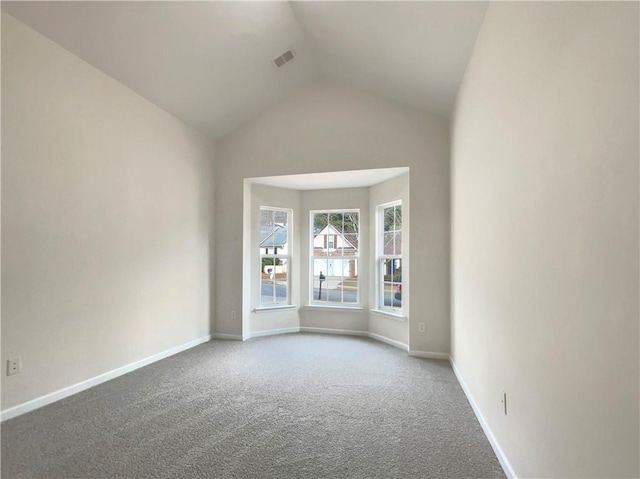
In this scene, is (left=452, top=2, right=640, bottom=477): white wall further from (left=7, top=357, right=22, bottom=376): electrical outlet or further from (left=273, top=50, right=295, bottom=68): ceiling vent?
(left=7, top=357, right=22, bottom=376): electrical outlet

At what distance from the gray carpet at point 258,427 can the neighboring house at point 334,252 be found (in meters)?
1.92

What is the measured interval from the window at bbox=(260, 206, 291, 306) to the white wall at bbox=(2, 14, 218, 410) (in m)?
1.29

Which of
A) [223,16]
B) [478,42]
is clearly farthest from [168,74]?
[478,42]

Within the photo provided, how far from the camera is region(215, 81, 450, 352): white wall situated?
156 inches

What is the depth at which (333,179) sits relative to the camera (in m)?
4.66

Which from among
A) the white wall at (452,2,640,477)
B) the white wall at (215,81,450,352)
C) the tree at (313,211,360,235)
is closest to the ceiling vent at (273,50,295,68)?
the white wall at (215,81,450,352)

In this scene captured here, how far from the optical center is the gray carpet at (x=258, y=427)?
6.16ft

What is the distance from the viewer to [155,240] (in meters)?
3.70

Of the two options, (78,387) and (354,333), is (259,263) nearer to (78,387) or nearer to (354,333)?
(354,333)

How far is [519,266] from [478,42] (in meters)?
1.84

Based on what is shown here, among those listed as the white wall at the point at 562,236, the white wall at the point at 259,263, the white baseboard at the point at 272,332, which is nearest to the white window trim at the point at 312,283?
the white wall at the point at 259,263

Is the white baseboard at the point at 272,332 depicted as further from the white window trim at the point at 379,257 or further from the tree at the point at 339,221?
the tree at the point at 339,221

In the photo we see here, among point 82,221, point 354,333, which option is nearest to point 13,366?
point 82,221

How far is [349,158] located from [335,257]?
1.68m
